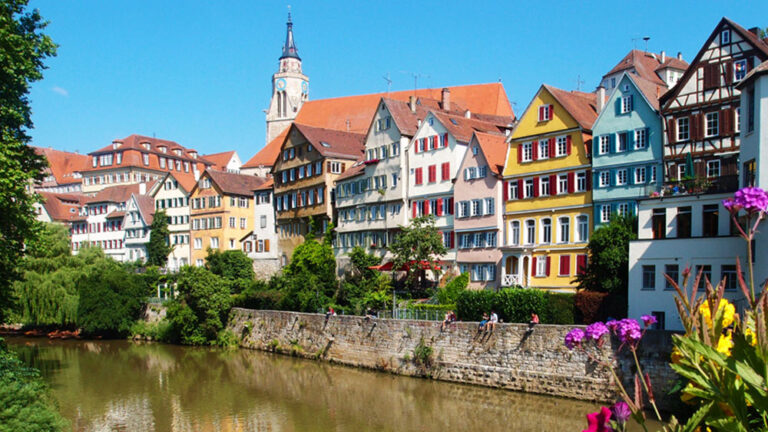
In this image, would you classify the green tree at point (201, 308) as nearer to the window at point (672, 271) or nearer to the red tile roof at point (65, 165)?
the window at point (672, 271)

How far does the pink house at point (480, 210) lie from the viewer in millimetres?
38781

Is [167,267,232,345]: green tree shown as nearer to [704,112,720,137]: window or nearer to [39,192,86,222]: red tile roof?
[704,112,720,137]: window

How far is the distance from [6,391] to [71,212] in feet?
230

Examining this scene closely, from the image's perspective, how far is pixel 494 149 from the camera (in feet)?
132

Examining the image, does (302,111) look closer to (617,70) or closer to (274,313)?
(617,70)

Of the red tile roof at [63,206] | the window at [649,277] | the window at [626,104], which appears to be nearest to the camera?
the window at [649,277]

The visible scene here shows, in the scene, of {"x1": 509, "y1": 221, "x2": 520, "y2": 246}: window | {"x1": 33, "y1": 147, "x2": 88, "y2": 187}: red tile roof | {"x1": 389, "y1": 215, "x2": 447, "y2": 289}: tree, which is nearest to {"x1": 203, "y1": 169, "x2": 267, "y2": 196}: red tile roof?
{"x1": 389, "y1": 215, "x2": 447, "y2": 289}: tree

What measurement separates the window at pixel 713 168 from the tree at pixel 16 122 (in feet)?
83.0

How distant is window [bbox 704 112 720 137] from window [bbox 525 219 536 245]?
987 cm

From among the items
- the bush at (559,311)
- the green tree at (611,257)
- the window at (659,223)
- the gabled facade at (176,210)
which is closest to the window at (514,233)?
the green tree at (611,257)

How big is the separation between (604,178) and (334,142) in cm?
2480

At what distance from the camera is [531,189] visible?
3747 centimetres

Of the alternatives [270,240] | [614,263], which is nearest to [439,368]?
[614,263]

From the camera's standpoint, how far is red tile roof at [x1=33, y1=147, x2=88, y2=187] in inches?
4269
